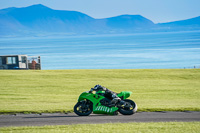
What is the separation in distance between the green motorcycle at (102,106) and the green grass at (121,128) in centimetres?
184

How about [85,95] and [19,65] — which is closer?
[85,95]

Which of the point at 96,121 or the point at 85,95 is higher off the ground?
the point at 85,95

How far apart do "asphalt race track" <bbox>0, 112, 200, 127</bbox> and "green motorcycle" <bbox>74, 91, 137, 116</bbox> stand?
19 cm

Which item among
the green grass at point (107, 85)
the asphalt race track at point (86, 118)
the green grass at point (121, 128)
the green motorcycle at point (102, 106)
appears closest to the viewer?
the green grass at point (121, 128)

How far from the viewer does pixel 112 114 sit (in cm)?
1259

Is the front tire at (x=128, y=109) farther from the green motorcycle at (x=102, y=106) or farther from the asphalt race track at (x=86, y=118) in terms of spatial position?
the asphalt race track at (x=86, y=118)

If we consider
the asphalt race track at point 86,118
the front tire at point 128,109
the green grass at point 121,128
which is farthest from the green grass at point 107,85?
the green grass at point 121,128

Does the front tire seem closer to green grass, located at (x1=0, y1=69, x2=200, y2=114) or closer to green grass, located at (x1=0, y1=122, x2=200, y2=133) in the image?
green grass, located at (x1=0, y1=122, x2=200, y2=133)

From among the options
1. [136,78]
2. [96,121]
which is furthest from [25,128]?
[136,78]

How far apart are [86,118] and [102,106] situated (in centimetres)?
79

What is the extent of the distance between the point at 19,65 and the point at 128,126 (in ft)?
166

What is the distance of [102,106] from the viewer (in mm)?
12555

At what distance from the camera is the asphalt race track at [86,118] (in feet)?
37.5

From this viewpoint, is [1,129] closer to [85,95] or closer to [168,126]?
[85,95]
